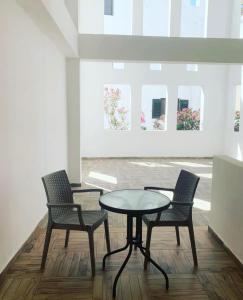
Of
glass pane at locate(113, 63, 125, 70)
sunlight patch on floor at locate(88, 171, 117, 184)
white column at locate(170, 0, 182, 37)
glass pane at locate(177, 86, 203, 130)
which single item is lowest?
sunlight patch on floor at locate(88, 171, 117, 184)

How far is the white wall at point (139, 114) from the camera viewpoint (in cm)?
819

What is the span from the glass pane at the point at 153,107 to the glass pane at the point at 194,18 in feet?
5.63

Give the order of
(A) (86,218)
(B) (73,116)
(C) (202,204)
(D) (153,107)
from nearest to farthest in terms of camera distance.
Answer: (A) (86,218) < (C) (202,204) < (B) (73,116) < (D) (153,107)

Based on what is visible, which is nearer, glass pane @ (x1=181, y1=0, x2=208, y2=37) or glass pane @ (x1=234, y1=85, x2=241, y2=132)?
glass pane @ (x1=234, y1=85, x2=241, y2=132)

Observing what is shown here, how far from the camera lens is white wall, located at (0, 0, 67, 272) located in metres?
Answer: 2.39

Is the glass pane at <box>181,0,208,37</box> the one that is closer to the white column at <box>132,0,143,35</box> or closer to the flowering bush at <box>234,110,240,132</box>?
the white column at <box>132,0,143,35</box>

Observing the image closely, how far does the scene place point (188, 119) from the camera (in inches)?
347

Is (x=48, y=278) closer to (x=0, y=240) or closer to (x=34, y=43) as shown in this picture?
(x=0, y=240)

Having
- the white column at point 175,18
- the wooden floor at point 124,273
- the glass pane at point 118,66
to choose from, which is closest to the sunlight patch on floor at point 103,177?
the wooden floor at point 124,273

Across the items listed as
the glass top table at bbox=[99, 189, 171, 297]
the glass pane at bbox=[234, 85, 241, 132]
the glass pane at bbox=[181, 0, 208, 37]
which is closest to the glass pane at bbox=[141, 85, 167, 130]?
the glass pane at bbox=[181, 0, 208, 37]

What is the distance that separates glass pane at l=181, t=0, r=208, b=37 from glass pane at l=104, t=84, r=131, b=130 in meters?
2.35

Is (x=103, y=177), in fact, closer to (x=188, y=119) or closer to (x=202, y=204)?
(x=202, y=204)

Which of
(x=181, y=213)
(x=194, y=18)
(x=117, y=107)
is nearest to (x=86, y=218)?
(x=181, y=213)

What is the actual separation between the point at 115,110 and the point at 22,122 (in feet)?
19.0
